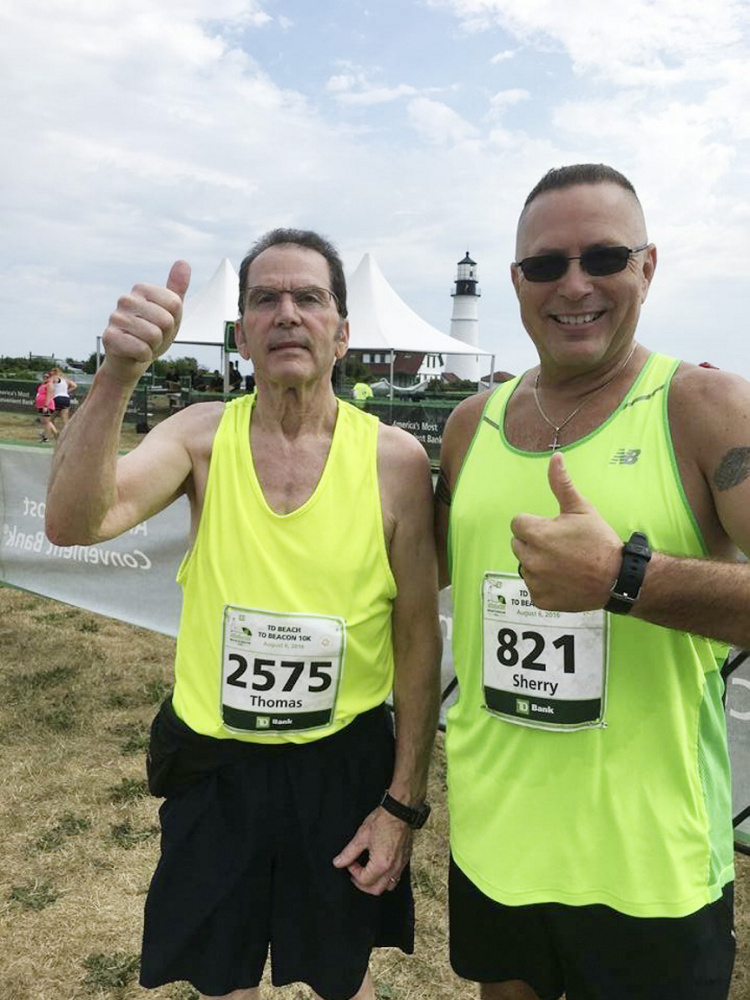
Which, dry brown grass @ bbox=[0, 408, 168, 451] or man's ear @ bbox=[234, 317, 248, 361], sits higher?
man's ear @ bbox=[234, 317, 248, 361]

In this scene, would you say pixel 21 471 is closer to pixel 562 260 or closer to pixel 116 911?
pixel 116 911

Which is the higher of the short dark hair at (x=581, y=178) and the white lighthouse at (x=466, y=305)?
the white lighthouse at (x=466, y=305)

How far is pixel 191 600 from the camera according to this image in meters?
1.92

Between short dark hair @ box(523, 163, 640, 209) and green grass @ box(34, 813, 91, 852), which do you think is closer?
short dark hair @ box(523, 163, 640, 209)

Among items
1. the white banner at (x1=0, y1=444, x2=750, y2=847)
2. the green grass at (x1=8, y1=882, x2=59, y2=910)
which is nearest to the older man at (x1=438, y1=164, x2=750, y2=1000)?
the green grass at (x1=8, y1=882, x2=59, y2=910)

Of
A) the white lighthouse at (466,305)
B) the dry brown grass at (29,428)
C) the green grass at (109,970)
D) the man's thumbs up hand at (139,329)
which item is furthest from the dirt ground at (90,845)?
the white lighthouse at (466,305)

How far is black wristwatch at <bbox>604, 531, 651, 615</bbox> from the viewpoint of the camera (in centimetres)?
134

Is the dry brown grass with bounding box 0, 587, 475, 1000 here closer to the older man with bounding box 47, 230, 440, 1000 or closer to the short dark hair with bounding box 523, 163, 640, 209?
the older man with bounding box 47, 230, 440, 1000

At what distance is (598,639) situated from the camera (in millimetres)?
1544

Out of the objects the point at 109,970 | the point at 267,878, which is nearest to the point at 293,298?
the point at 267,878

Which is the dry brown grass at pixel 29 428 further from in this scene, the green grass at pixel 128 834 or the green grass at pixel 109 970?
the green grass at pixel 109 970

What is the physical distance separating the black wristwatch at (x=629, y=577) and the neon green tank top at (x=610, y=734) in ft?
0.52

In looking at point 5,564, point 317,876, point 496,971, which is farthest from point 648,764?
point 5,564

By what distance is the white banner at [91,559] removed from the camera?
4.40 meters
